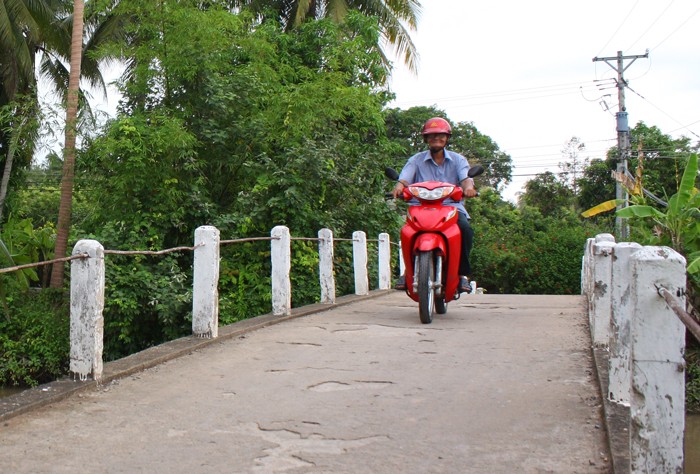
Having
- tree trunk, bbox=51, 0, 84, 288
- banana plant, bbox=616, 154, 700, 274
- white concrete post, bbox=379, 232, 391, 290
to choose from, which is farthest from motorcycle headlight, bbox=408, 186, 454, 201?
tree trunk, bbox=51, 0, 84, 288

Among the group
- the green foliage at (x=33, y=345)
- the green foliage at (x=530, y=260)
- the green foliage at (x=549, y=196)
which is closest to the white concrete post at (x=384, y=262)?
the green foliage at (x=33, y=345)

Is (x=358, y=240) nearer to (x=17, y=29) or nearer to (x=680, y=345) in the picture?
(x=680, y=345)

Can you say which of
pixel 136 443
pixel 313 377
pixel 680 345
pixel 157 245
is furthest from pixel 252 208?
pixel 680 345

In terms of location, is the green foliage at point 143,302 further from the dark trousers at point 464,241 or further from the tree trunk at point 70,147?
the dark trousers at point 464,241

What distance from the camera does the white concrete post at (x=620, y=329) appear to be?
13.3ft

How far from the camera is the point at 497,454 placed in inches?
135

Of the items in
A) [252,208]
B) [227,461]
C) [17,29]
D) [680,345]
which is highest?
[17,29]

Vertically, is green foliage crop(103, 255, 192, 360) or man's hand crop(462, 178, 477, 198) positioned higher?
man's hand crop(462, 178, 477, 198)

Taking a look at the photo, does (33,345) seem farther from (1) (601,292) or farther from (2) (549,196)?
(2) (549,196)

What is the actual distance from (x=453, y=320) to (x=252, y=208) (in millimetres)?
5321

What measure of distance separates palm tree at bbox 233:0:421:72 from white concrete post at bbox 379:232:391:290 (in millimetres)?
9411

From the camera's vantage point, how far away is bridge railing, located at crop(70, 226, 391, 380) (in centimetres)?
480

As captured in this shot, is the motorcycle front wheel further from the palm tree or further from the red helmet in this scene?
the palm tree

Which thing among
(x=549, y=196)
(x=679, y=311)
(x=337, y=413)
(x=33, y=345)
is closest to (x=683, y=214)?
(x=337, y=413)
